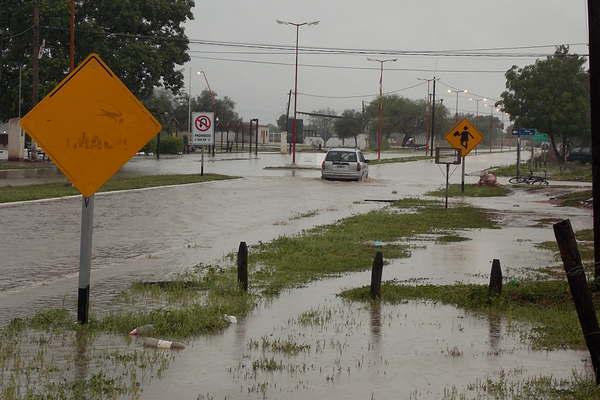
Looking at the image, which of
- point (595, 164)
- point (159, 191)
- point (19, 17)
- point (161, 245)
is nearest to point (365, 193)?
point (159, 191)

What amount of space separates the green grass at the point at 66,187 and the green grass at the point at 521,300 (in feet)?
47.4

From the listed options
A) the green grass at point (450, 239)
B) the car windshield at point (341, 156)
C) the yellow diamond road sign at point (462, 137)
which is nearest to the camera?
the green grass at point (450, 239)

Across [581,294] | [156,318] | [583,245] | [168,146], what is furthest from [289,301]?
[168,146]

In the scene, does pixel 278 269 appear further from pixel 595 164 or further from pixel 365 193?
pixel 365 193

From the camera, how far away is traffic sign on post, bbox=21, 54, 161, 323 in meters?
7.68

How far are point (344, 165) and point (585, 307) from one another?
33.8 meters

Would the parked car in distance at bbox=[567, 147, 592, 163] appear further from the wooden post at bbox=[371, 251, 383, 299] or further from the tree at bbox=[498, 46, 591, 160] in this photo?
the wooden post at bbox=[371, 251, 383, 299]

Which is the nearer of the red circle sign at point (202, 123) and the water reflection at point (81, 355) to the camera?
the water reflection at point (81, 355)

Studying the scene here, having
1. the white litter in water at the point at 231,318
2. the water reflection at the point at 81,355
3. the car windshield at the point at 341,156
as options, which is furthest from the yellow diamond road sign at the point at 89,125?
the car windshield at the point at 341,156

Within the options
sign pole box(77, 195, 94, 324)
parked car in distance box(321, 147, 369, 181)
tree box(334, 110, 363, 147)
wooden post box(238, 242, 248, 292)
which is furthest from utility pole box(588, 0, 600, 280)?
tree box(334, 110, 363, 147)

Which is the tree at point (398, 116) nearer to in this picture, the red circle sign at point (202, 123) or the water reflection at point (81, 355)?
the red circle sign at point (202, 123)

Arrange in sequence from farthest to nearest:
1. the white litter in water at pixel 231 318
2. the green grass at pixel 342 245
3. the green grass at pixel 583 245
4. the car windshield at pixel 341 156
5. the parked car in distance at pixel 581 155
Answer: the parked car in distance at pixel 581 155 → the car windshield at pixel 341 156 → the green grass at pixel 583 245 → the green grass at pixel 342 245 → the white litter in water at pixel 231 318

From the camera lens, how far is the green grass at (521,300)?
821 centimetres

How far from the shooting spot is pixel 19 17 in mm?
51031
